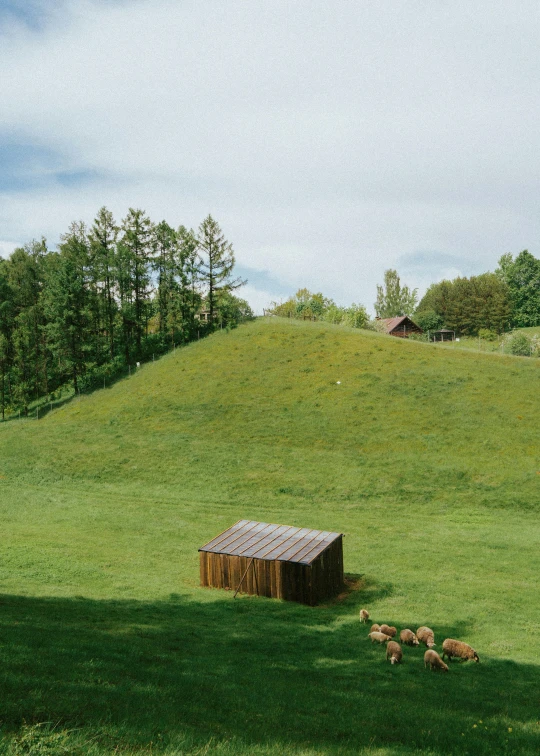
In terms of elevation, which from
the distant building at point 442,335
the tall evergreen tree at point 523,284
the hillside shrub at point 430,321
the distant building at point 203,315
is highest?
the tall evergreen tree at point 523,284

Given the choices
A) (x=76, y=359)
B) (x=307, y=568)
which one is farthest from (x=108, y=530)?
(x=76, y=359)

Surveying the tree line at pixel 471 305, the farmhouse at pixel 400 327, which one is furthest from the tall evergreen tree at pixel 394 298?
the farmhouse at pixel 400 327

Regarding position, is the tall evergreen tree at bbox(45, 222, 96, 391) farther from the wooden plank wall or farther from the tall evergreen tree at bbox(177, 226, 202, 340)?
the wooden plank wall

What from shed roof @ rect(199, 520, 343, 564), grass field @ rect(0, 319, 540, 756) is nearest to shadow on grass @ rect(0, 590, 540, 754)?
grass field @ rect(0, 319, 540, 756)

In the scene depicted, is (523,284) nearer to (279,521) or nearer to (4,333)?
(4,333)

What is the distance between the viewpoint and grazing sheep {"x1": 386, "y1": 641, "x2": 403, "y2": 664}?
15675 millimetres

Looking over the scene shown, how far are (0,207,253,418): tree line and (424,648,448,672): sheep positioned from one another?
66.7 meters

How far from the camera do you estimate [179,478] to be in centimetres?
4438

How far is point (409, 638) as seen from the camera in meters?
17.3

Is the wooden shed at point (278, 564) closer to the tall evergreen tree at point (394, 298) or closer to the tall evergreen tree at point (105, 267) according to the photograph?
the tall evergreen tree at point (105, 267)

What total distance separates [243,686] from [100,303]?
7423 centimetres

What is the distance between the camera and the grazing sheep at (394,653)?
15.7 meters

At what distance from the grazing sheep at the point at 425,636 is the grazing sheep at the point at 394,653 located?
1686mm

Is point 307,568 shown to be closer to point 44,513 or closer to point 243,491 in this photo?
point 243,491
